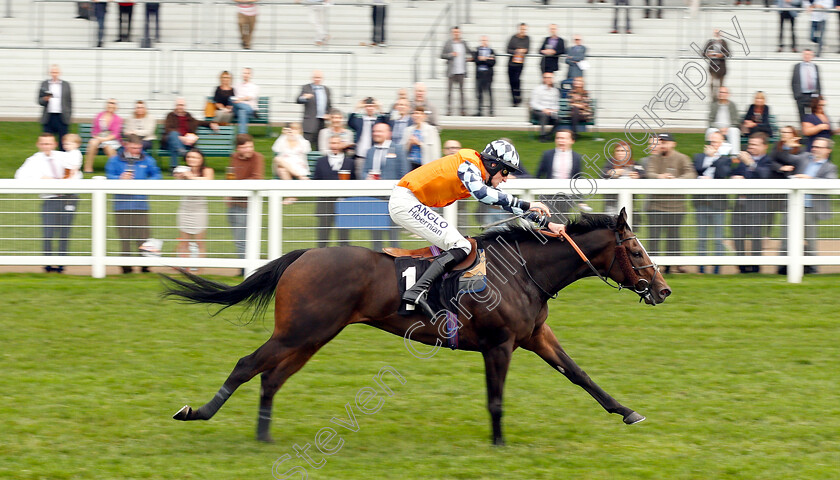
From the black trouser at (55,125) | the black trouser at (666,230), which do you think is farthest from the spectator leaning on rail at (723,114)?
the black trouser at (55,125)

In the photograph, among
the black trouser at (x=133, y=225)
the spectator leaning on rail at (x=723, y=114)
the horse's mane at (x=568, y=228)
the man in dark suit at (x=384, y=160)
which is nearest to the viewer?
the horse's mane at (x=568, y=228)

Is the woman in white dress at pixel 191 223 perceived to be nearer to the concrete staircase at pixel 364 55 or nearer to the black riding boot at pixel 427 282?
the black riding boot at pixel 427 282

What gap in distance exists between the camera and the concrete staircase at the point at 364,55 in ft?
49.3

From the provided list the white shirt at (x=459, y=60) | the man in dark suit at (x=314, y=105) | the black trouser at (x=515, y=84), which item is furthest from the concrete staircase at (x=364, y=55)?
the man in dark suit at (x=314, y=105)

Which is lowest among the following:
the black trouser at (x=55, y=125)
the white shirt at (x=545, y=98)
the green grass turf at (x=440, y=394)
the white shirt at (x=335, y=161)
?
the green grass turf at (x=440, y=394)

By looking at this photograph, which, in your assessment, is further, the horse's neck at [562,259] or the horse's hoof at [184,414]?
the horse's neck at [562,259]

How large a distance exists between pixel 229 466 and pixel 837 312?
5.66 meters

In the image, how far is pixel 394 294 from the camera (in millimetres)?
5742

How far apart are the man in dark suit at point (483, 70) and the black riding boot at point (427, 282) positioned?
905 cm

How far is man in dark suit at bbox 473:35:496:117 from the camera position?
1439 centimetres

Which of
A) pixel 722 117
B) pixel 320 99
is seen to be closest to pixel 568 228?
pixel 722 117

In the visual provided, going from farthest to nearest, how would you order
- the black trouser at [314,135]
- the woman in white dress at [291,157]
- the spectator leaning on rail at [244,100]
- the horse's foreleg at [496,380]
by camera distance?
the spectator leaning on rail at [244,100], the black trouser at [314,135], the woman in white dress at [291,157], the horse's foreleg at [496,380]

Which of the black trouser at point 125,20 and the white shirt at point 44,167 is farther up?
the black trouser at point 125,20

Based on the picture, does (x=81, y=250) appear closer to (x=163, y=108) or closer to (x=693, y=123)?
(x=163, y=108)
